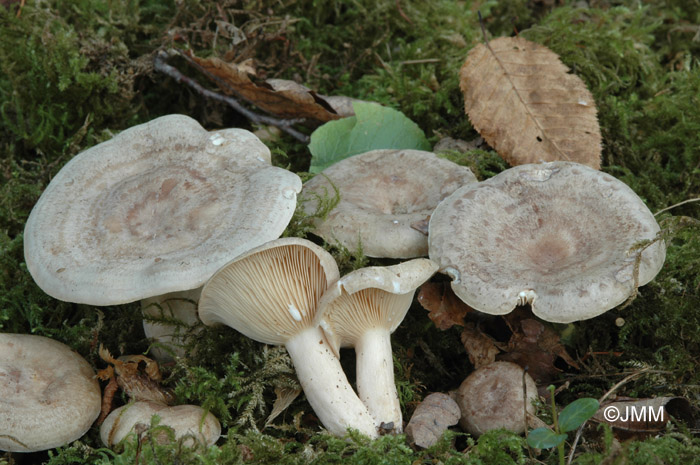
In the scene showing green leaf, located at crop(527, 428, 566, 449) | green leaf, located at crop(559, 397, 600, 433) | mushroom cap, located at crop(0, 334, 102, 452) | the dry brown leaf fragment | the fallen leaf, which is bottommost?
the fallen leaf

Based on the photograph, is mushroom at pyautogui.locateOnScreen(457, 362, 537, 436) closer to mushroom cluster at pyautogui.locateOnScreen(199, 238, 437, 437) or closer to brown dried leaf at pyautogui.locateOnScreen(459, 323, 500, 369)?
brown dried leaf at pyautogui.locateOnScreen(459, 323, 500, 369)

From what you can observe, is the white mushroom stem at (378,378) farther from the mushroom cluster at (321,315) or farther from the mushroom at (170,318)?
the mushroom at (170,318)

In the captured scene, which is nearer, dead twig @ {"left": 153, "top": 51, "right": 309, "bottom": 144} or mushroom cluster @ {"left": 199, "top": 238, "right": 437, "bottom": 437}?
mushroom cluster @ {"left": 199, "top": 238, "right": 437, "bottom": 437}

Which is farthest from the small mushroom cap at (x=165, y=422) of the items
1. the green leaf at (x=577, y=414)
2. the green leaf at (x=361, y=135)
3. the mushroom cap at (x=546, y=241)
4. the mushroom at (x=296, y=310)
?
the green leaf at (x=361, y=135)

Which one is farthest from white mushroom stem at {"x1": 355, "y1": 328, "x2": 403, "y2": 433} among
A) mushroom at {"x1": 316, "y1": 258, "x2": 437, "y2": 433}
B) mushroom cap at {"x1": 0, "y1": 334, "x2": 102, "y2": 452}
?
mushroom cap at {"x1": 0, "y1": 334, "x2": 102, "y2": 452}

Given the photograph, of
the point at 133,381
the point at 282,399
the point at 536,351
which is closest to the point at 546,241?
the point at 536,351
